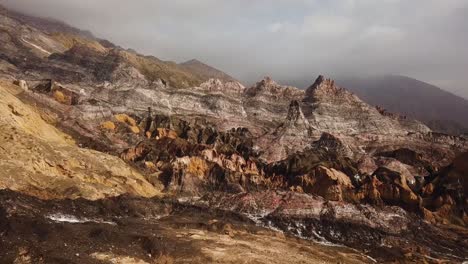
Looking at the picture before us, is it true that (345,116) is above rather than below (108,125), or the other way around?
above

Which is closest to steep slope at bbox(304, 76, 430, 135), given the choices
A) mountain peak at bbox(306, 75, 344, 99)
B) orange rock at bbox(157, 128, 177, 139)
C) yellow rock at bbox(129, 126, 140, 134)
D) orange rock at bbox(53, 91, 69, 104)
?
mountain peak at bbox(306, 75, 344, 99)

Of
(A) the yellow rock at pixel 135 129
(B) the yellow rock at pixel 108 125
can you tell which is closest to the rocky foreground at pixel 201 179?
(B) the yellow rock at pixel 108 125

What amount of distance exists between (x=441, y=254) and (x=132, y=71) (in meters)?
143

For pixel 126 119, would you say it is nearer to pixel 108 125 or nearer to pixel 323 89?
A: pixel 108 125

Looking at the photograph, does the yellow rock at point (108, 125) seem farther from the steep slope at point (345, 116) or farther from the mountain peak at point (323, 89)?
the mountain peak at point (323, 89)

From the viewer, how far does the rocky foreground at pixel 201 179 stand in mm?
45062

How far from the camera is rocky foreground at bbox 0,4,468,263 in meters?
45.1

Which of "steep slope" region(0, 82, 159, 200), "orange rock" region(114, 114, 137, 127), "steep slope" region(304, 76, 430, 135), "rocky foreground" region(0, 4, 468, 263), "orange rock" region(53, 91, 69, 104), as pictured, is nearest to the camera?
"rocky foreground" region(0, 4, 468, 263)

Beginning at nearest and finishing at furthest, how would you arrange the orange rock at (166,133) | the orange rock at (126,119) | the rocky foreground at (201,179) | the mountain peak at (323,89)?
the rocky foreground at (201,179), the orange rock at (166,133), the orange rock at (126,119), the mountain peak at (323,89)

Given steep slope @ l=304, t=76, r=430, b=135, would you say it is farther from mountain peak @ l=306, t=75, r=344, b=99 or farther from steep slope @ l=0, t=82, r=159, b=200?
steep slope @ l=0, t=82, r=159, b=200

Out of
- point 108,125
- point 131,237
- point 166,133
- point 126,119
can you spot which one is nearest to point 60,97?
point 108,125

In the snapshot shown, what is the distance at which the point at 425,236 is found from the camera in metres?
71.4

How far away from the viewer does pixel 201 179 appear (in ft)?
300

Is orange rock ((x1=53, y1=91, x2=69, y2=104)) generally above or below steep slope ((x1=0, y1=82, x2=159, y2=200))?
above
